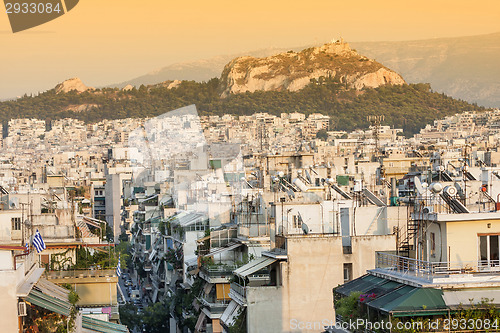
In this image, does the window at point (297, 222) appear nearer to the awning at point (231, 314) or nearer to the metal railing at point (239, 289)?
the metal railing at point (239, 289)

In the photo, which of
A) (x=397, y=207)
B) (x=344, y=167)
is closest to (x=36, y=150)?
(x=344, y=167)

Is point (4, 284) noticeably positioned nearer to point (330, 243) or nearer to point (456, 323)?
point (456, 323)

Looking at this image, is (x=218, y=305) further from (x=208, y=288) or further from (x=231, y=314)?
(x=231, y=314)

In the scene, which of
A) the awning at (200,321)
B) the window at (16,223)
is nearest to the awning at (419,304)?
the window at (16,223)

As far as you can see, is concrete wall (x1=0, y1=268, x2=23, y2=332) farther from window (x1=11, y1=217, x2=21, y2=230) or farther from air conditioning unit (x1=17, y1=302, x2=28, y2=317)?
window (x1=11, y1=217, x2=21, y2=230)

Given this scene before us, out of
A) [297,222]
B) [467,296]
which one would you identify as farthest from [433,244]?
[297,222]
